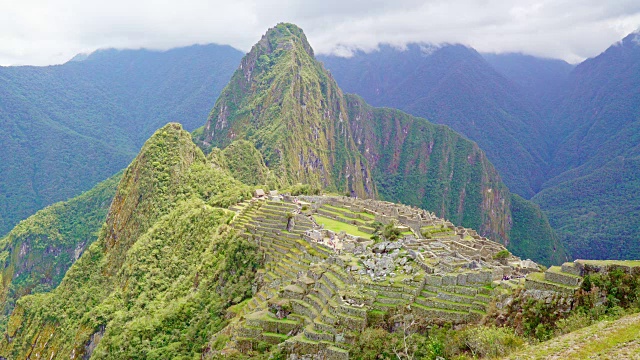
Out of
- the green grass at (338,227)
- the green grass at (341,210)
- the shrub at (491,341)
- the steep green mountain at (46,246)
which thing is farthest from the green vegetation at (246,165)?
the shrub at (491,341)

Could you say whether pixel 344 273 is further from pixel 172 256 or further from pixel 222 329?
pixel 172 256

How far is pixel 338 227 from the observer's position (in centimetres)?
6272

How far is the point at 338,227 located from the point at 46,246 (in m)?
105

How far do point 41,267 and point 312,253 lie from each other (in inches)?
4418

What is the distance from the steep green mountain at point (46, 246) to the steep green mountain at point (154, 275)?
35.7 meters

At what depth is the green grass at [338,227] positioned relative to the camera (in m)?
59.1

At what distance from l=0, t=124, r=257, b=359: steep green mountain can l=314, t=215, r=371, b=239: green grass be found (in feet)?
31.9

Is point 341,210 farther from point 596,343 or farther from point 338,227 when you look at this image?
point 596,343

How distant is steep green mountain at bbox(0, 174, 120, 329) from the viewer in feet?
438

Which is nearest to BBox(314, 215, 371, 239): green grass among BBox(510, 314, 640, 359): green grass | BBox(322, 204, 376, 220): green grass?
BBox(322, 204, 376, 220): green grass

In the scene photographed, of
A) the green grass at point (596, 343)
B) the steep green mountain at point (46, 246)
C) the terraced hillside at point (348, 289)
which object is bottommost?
the steep green mountain at point (46, 246)

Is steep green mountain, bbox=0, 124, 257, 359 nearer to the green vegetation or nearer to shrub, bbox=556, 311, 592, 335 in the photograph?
the green vegetation

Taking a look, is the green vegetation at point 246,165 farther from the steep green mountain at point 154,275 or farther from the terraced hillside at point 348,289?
the terraced hillside at point 348,289

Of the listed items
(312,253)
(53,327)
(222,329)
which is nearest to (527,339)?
(312,253)
